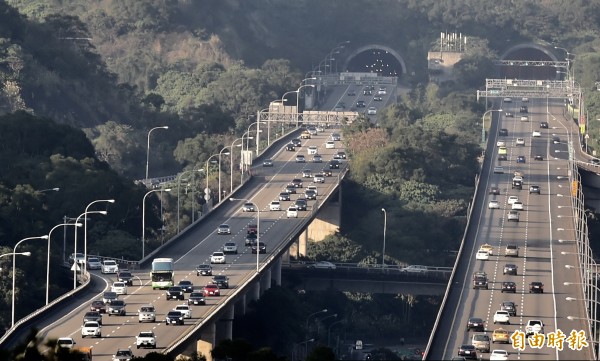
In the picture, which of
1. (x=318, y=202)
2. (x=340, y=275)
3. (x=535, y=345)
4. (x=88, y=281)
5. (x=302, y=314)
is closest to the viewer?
(x=535, y=345)

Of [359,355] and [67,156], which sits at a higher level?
[67,156]

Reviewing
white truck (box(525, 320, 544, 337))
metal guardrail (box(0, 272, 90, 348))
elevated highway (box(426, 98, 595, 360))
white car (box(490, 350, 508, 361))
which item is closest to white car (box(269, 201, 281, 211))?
elevated highway (box(426, 98, 595, 360))

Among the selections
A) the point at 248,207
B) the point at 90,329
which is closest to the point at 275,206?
the point at 248,207

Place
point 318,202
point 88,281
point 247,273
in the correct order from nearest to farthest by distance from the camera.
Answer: point 88,281 < point 247,273 < point 318,202

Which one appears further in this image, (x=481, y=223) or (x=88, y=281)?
(x=481, y=223)

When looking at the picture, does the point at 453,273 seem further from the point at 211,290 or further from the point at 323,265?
the point at 323,265

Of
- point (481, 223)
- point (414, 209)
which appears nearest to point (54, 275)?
point (481, 223)

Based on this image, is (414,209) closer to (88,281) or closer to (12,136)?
(12,136)

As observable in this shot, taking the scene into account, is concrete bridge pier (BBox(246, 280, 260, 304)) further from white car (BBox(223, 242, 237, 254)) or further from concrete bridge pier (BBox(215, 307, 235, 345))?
concrete bridge pier (BBox(215, 307, 235, 345))
